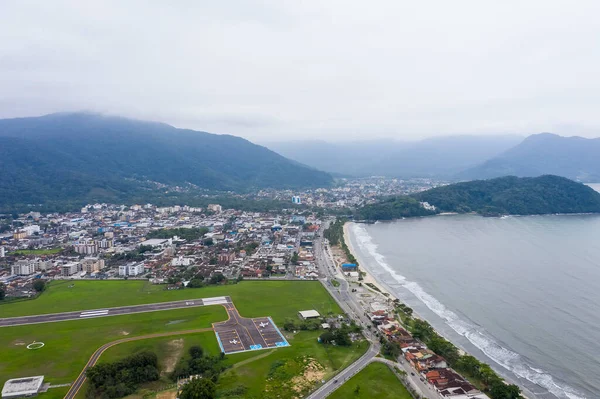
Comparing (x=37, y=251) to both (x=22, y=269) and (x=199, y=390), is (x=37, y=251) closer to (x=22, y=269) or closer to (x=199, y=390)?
(x=22, y=269)

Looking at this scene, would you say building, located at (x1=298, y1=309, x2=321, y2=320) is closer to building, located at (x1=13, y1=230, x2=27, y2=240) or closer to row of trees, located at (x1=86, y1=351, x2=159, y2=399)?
row of trees, located at (x1=86, y1=351, x2=159, y2=399)

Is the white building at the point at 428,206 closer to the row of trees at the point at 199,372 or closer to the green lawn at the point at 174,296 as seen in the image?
the green lawn at the point at 174,296

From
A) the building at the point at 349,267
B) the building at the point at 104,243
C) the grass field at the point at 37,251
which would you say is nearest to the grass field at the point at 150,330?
the building at the point at 349,267

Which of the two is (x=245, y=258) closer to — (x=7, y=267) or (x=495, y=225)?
A: (x=7, y=267)

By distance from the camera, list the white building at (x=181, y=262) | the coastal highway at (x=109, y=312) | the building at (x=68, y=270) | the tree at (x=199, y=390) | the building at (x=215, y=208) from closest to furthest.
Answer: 1. the tree at (x=199, y=390)
2. the coastal highway at (x=109, y=312)
3. the building at (x=68, y=270)
4. the white building at (x=181, y=262)
5. the building at (x=215, y=208)

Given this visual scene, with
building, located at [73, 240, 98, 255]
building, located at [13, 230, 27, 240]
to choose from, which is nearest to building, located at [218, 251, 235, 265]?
building, located at [73, 240, 98, 255]

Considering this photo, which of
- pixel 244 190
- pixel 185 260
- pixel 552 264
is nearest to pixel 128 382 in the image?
pixel 185 260

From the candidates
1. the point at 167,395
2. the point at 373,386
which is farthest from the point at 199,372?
the point at 373,386
